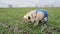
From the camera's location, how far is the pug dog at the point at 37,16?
1879 millimetres

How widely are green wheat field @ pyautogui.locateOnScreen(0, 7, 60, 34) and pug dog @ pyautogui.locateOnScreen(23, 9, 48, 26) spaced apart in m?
0.04

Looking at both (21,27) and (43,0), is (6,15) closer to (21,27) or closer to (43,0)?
(21,27)

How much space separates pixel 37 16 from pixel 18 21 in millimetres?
204

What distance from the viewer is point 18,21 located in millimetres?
1920

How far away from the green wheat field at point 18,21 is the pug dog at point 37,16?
0.14ft

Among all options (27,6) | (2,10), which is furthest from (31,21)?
(2,10)

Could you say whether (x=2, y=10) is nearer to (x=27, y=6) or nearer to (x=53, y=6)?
(x=27, y=6)

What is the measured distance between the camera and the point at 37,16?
1891 mm

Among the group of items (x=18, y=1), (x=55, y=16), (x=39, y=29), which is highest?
(x=18, y=1)

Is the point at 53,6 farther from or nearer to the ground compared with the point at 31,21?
farther from the ground

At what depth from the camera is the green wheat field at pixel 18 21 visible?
1886 mm

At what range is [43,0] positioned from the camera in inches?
76.9

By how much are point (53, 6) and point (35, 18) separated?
0.23 metres

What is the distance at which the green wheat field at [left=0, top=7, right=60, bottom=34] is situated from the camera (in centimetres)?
189
